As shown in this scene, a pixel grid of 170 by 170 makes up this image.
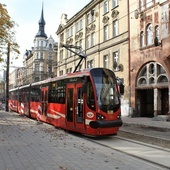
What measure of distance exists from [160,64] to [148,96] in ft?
15.3

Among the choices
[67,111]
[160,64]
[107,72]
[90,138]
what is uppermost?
[160,64]

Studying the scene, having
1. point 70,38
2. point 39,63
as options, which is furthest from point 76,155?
point 39,63

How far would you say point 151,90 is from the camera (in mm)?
27672

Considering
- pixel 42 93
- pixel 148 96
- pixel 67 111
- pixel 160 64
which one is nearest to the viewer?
pixel 67 111

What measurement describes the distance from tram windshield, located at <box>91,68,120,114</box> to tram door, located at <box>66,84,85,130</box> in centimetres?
106

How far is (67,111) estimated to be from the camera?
47.3 feet

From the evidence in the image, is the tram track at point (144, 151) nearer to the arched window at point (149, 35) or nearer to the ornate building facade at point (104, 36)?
the arched window at point (149, 35)

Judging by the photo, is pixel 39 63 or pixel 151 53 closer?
pixel 151 53

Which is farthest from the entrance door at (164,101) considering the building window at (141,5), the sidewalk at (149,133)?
the building window at (141,5)

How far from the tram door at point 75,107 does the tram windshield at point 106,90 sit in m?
1.06

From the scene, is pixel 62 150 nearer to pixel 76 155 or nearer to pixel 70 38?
pixel 76 155

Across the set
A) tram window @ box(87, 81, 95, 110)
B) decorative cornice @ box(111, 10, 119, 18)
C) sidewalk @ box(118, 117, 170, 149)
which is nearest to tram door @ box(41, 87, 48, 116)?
sidewalk @ box(118, 117, 170, 149)

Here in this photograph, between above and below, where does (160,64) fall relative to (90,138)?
above

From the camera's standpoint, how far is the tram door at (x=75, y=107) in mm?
13109
